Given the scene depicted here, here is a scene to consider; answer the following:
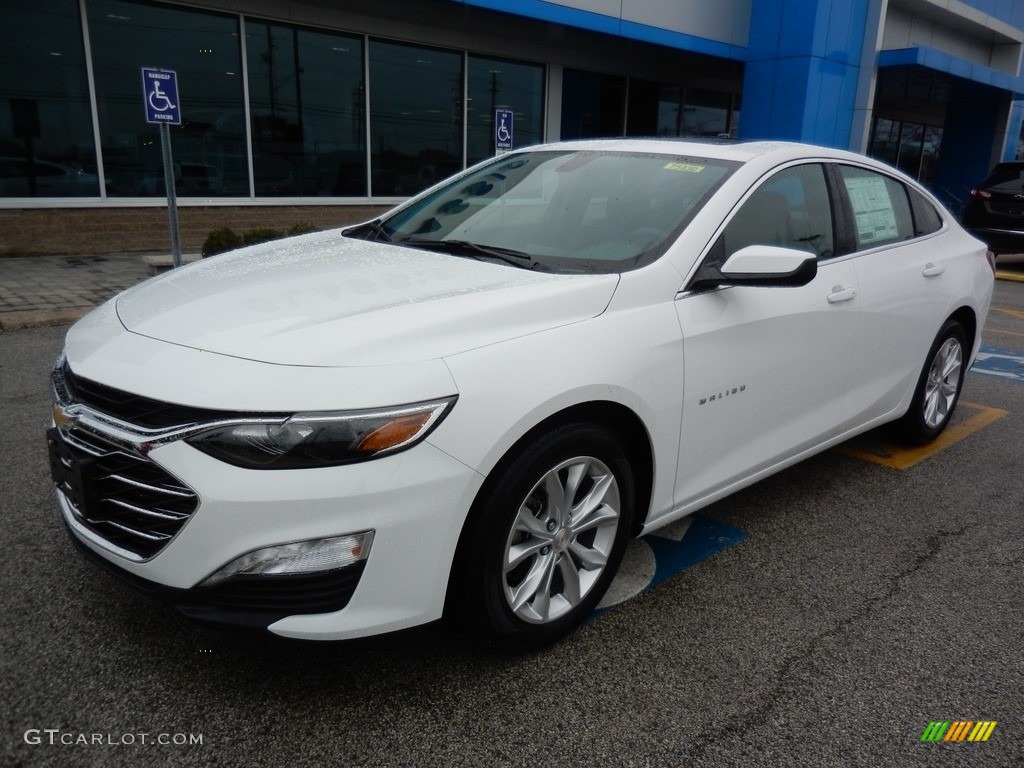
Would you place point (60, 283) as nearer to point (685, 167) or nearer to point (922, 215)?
point (685, 167)

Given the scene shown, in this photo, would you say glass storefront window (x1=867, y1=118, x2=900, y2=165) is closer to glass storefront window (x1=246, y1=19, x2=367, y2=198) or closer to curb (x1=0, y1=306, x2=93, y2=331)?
glass storefront window (x1=246, y1=19, x2=367, y2=198)

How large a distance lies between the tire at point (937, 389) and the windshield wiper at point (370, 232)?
2922 mm

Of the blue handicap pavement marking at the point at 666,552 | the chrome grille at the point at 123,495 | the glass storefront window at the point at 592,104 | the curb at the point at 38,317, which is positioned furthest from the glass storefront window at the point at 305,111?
the chrome grille at the point at 123,495

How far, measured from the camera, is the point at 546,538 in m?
2.50

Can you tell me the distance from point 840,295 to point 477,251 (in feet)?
5.26

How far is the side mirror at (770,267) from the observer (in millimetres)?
2758

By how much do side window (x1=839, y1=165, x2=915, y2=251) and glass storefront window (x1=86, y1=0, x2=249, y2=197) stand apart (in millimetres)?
10581

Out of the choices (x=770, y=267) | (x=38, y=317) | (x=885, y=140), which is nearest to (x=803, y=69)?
(x=885, y=140)

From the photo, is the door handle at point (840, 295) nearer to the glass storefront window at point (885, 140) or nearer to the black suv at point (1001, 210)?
the black suv at point (1001, 210)

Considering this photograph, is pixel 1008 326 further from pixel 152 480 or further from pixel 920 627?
pixel 152 480

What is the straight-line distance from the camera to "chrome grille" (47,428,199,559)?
2068mm

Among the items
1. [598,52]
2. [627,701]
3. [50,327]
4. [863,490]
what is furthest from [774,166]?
[598,52]

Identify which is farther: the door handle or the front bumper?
the door handle

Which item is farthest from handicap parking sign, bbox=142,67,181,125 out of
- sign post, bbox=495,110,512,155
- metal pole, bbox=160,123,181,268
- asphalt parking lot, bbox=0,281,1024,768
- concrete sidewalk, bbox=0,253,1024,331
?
asphalt parking lot, bbox=0,281,1024,768
